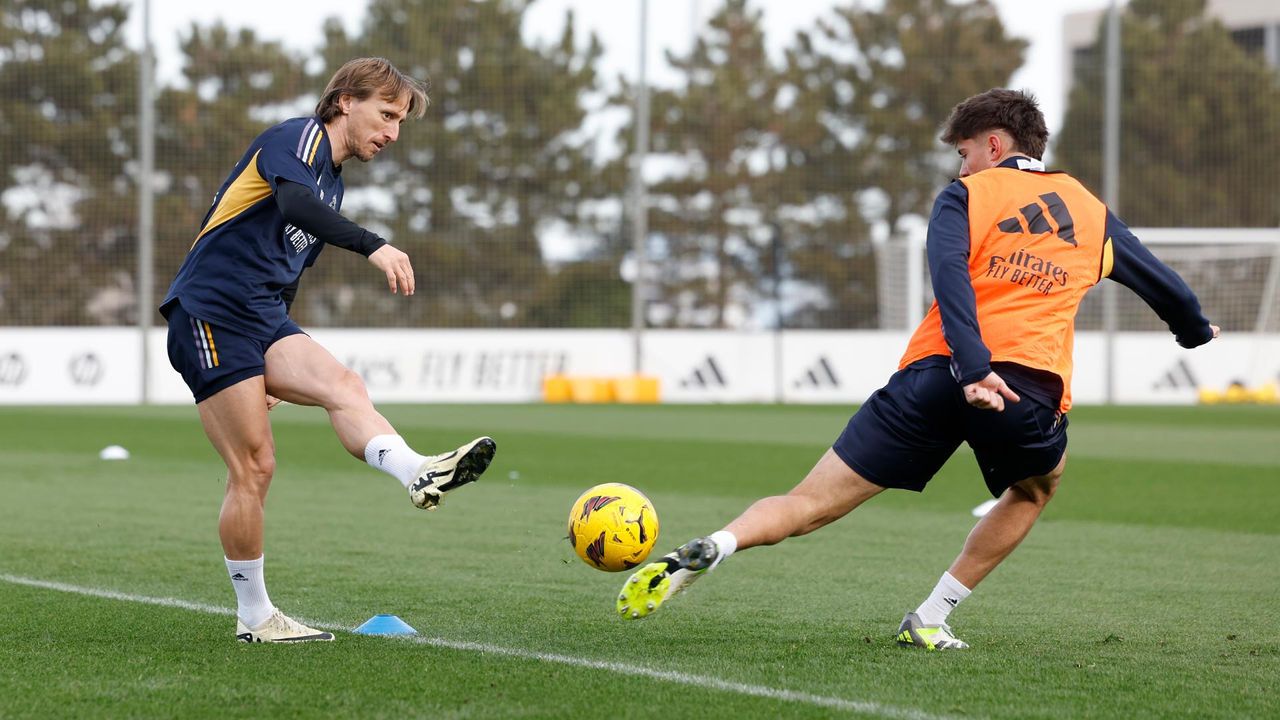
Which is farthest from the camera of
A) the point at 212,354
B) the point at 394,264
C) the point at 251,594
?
the point at 251,594

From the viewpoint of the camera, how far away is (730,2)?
138ft

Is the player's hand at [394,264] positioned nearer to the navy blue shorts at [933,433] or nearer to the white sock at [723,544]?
the white sock at [723,544]

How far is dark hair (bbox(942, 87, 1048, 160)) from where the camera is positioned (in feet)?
15.5

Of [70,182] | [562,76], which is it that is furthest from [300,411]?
[562,76]

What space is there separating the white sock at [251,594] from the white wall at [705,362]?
69.6 ft

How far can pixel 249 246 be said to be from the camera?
16.0 ft

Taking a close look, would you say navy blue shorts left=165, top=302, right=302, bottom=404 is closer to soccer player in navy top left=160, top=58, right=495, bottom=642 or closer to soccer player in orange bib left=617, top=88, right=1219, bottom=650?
soccer player in navy top left=160, top=58, right=495, bottom=642

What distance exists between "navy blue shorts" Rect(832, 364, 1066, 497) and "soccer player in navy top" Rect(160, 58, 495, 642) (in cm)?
140

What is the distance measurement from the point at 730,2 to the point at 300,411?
23709 millimetres

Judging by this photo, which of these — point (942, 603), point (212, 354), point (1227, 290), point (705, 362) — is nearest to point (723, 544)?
point (942, 603)

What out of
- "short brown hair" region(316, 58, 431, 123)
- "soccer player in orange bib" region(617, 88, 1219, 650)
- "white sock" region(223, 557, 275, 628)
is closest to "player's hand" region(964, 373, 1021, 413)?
"soccer player in orange bib" region(617, 88, 1219, 650)

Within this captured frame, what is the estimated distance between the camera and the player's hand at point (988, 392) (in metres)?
4.26

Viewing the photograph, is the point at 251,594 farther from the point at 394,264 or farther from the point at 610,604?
the point at 610,604

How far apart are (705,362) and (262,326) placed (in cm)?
2229
